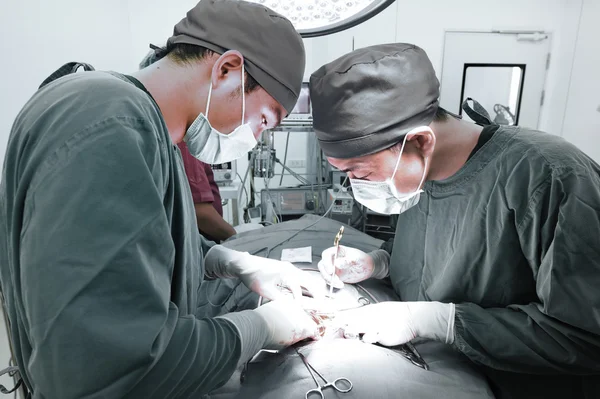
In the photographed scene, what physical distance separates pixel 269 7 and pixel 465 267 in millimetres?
811

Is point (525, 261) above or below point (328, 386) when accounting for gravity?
above

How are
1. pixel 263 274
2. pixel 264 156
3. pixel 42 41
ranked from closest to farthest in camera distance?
1. pixel 263 274
2. pixel 42 41
3. pixel 264 156

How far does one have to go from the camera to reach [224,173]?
8.48 feet

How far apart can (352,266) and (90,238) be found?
1.05 meters

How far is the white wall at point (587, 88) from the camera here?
291 centimetres

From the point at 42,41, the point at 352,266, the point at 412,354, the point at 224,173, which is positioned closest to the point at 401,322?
the point at 412,354

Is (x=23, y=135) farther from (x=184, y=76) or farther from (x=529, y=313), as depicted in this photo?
(x=529, y=313)

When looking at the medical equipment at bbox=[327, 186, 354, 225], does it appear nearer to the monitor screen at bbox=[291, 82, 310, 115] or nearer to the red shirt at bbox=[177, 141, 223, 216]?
the monitor screen at bbox=[291, 82, 310, 115]

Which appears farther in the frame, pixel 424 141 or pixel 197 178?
pixel 197 178

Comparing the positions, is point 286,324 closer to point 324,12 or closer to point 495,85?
point 324,12

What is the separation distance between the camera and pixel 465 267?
98cm

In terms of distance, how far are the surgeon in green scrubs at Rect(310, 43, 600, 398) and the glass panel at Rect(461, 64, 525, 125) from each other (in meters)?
2.79

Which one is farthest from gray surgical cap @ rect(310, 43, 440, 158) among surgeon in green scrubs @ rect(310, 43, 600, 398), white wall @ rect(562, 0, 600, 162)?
white wall @ rect(562, 0, 600, 162)

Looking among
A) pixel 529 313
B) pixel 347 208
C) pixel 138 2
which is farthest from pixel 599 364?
pixel 138 2
